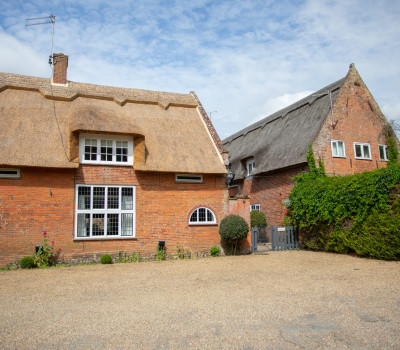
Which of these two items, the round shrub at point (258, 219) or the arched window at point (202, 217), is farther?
the round shrub at point (258, 219)

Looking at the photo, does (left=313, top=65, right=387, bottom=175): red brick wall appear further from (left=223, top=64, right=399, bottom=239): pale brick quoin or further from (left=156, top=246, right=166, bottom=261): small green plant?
(left=156, top=246, right=166, bottom=261): small green plant

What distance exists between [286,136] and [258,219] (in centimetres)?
584

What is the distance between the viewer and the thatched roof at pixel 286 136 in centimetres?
1906

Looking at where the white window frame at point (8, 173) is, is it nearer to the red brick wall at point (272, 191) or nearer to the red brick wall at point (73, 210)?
the red brick wall at point (73, 210)

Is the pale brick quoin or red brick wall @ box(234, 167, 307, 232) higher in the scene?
the pale brick quoin

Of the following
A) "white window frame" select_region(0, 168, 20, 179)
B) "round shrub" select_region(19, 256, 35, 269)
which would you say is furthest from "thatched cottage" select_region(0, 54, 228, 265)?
"round shrub" select_region(19, 256, 35, 269)

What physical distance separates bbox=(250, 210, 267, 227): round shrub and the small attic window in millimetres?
6306

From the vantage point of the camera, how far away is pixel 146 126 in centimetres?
1565

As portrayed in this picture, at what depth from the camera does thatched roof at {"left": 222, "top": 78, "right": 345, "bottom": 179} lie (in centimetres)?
1906

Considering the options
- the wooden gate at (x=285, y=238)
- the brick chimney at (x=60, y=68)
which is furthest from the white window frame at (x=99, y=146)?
the wooden gate at (x=285, y=238)

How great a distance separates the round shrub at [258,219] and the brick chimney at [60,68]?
13.1 metres

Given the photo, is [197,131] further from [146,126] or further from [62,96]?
[62,96]

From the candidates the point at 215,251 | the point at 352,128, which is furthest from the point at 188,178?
the point at 352,128

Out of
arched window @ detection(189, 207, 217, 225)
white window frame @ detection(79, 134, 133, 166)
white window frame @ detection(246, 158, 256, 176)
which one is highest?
white window frame @ detection(246, 158, 256, 176)
